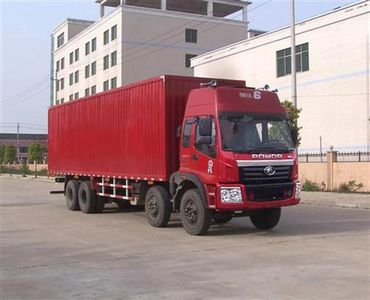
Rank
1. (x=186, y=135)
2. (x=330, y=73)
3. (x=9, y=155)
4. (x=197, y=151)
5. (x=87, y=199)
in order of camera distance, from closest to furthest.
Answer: (x=197, y=151), (x=186, y=135), (x=87, y=199), (x=330, y=73), (x=9, y=155)

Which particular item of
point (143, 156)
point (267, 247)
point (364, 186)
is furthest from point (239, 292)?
point (364, 186)

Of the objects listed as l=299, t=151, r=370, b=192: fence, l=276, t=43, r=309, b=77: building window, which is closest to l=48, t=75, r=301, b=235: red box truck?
l=299, t=151, r=370, b=192: fence

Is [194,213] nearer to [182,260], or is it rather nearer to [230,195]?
[230,195]

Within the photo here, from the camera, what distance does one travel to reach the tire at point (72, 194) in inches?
772

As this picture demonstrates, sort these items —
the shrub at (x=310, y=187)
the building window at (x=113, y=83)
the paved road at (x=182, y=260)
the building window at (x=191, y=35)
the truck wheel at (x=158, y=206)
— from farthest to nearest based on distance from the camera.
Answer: the building window at (x=191, y=35)
the building window at (x=113, y=83)
the shrub at (x=310, y=187)
the truck wheel at (x=158, y=206)
the paved road at (x=182, y=260)

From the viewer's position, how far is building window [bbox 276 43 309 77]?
40.7 meters

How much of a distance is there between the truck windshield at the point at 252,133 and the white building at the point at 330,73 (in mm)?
23325

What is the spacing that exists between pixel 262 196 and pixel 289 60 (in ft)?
103

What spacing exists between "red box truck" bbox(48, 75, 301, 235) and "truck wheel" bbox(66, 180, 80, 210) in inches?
78.7

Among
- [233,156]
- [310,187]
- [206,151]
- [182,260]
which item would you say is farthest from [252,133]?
[310,187]

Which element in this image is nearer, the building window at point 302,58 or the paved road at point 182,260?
the paved road at point 182,260

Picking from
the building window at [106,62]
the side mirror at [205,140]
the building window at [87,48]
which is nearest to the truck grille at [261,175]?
the side mirror at [205,140]

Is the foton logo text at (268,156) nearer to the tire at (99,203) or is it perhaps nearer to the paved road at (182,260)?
the paved road at (182,260)

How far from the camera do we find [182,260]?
32.4 ft
